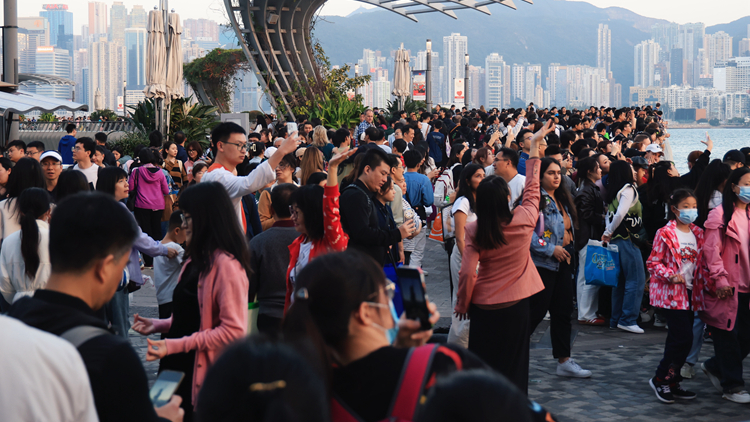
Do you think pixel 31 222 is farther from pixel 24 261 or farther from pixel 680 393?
pixel 680 393

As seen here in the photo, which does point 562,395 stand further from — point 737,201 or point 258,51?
point 258,51

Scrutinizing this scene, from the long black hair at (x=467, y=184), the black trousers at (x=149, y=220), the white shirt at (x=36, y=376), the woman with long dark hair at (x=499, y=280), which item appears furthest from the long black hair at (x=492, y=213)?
the black trousers at (x=149, y=220)

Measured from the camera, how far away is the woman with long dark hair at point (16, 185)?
510cm

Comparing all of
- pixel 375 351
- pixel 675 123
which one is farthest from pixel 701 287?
pixel 675 123

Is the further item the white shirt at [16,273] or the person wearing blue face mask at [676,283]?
the person wearing blue face mask at [676,283]

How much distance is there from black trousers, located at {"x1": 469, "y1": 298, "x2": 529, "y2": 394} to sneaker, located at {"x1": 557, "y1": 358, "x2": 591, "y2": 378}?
1432mm

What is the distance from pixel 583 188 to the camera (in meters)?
7.40

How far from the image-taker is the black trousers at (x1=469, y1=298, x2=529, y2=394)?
4.37 m

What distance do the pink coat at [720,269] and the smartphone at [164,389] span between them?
4.46 metres

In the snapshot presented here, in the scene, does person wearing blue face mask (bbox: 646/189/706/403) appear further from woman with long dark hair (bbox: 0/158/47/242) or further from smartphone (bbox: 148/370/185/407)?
woman with long dark hair (bbox: 0/158/47/242)

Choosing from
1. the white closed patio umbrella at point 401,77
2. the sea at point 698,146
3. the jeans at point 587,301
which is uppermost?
the white closed patio umbrella at point 401,77

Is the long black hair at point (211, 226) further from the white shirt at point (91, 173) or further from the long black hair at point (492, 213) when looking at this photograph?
the white shirt at point (91, 173)

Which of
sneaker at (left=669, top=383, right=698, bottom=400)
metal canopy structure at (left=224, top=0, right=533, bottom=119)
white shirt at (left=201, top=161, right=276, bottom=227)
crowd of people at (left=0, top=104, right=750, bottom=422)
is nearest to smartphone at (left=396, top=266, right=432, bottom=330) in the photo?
crowd of people at (left=0, top=104, right=750, bottom=422)

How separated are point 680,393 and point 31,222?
473cm
